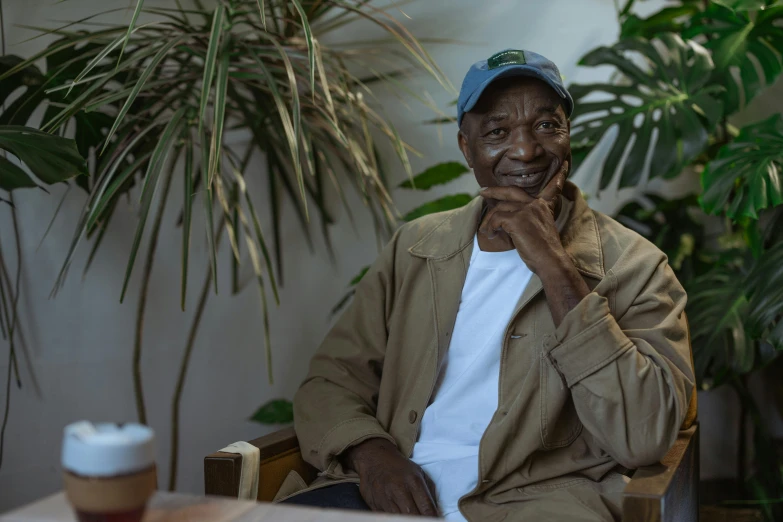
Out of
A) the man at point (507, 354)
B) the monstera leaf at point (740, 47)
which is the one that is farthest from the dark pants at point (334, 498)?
the monstera leaf at point (740, 47)

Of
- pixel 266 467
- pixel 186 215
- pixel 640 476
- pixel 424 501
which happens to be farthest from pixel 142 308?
pixel 640 476

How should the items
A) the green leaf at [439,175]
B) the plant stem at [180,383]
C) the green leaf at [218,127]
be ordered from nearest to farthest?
1. the green leaf at [218,127]
2. the plant stem at [180,383]
3. the green leaf at [439,175]

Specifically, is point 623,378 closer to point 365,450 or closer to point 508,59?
point 365,450

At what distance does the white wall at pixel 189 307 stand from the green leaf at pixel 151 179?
0.44 metres

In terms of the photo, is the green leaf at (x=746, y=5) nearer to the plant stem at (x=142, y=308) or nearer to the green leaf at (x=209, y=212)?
the green leaf at (x=209, y=212)

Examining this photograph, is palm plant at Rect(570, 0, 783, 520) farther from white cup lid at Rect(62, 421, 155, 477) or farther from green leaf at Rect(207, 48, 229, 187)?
white cup lid at Rect(62, 421, 155, 477)

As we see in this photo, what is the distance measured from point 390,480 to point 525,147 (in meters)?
0.71

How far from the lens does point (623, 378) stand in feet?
4.36

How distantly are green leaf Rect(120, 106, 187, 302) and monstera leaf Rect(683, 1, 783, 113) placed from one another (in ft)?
4.84

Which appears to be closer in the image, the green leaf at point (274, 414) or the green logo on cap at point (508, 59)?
the green logo on cap at point (508, 59)

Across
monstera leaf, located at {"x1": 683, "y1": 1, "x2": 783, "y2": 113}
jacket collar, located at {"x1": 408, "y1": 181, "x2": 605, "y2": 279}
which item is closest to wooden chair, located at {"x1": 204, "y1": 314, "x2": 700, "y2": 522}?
jacket collar, located at {"x1": 408, "y1": 181, "x2": 605, "y2": 279}

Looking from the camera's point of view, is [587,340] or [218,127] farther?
[218,127]

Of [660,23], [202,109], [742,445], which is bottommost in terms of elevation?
[742,445]

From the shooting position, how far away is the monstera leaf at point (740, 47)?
218cm
